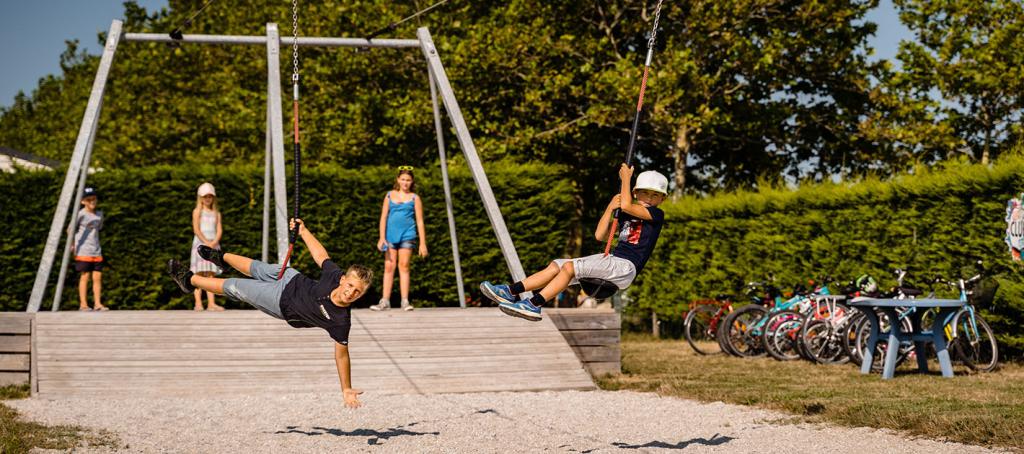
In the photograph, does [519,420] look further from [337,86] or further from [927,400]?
[337,86]

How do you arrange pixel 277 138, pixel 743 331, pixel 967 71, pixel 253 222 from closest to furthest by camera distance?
pixel 277 138 → pixel 743 331 → pixel 253 222 → pixel 967 71

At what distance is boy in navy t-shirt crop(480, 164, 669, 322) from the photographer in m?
7.60

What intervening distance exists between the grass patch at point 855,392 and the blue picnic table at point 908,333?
18 cm

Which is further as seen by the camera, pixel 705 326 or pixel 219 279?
pixel 705 326

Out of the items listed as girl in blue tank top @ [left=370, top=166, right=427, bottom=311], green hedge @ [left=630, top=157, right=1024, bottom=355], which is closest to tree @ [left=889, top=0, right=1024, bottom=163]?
green hedge @ [left=630, top=157, right=1024, bottom=355]

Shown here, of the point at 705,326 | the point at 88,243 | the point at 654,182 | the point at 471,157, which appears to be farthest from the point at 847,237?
the point at 88,243

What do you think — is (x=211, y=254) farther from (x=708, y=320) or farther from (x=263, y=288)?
(x=708, y=320)

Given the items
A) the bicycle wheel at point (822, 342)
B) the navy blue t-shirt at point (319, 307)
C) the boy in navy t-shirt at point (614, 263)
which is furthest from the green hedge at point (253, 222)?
the boy in navy t-shirt at point (614, 263)

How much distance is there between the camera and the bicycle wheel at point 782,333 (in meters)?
13.9

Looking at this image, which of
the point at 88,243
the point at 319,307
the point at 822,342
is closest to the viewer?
the point at 319,307

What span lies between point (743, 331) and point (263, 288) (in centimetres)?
864

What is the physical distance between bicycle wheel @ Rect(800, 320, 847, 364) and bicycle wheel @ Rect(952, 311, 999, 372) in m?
1.40

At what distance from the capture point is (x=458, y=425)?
333 inches

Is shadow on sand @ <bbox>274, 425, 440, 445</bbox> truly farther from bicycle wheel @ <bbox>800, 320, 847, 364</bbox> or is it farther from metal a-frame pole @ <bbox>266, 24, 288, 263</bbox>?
bicycle wheel @ <bbox>800, 320, 847, 364</bbox>
